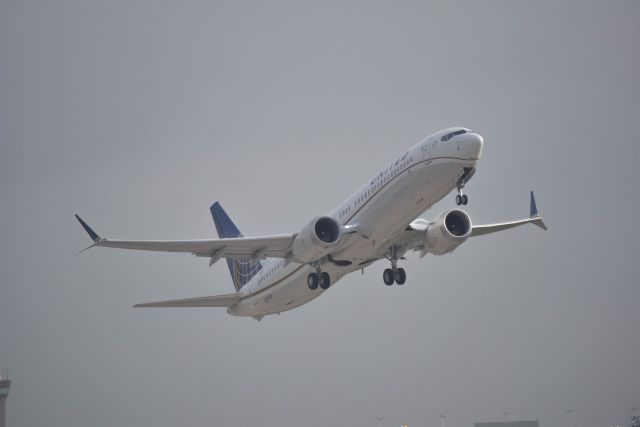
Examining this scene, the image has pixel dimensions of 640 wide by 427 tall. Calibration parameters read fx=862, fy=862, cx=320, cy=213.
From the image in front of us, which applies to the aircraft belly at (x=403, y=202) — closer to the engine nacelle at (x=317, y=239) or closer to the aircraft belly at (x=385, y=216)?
the aircraft belly at (x=385, y=216)

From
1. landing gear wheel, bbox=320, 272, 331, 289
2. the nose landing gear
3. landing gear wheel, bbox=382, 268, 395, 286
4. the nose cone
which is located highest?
the nose cone

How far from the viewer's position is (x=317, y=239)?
123 ft

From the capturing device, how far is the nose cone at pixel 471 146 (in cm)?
3362

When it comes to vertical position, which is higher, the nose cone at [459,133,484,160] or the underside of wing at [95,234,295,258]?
the nose cone at [459,133,484,160]

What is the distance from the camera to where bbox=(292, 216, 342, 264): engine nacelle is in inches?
1474

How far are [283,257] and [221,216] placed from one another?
14.1m

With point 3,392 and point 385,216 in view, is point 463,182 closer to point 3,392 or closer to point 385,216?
point 385,216

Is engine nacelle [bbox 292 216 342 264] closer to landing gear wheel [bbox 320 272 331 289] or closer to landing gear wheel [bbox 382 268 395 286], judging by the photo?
landing gear wheel [bbox 320 272 331 289]

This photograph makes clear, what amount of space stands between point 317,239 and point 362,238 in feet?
6.44

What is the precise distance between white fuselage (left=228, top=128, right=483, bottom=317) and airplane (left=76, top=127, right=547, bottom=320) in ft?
0.13

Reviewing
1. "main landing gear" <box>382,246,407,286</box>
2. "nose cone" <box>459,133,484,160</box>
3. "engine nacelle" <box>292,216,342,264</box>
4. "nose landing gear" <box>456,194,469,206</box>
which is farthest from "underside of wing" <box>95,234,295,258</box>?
"nose cone" <box>459,133,484,160</box>

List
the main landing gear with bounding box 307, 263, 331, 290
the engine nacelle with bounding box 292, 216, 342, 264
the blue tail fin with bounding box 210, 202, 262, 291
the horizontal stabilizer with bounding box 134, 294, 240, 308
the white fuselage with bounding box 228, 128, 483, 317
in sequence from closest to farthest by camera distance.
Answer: the white fuselage with bounding box 228, 128, 483, 317 → the engine nacelle with bounding box 292, 216, 342, 264 → the main landing gear with bounding box 307, 263, 331, 290 → the horizontal stabilizer with bounding box 134, 294, 240, 308 → the blue tail fin with bounding box 210, 202, 262, 291

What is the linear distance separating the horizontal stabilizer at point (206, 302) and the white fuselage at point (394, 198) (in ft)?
16.5

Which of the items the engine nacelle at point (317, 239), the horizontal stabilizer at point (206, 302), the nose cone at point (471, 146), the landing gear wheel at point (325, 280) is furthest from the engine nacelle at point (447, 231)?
the horizontal stabilizer at point (206, 302)
